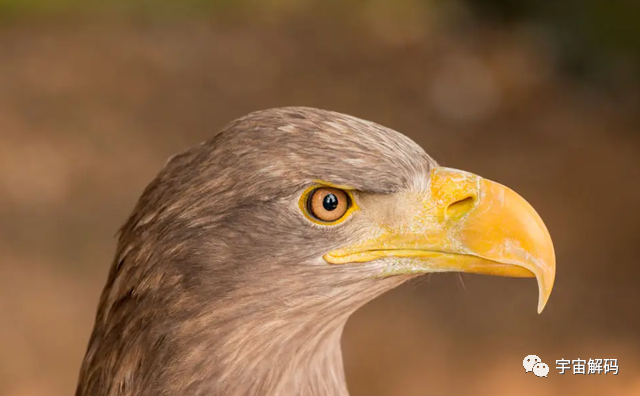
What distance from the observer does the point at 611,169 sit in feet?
19.6

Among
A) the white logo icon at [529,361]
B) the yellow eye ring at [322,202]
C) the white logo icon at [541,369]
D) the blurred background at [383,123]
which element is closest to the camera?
the yellow eye ring at [322,202]

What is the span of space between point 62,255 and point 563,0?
4767mm

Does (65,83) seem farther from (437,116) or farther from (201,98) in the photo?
(437,116)

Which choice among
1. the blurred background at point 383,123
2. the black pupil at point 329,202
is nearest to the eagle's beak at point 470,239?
the black pupil at point 329,202

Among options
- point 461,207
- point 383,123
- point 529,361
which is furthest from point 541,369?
point 461,207

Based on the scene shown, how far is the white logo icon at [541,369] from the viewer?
453cm

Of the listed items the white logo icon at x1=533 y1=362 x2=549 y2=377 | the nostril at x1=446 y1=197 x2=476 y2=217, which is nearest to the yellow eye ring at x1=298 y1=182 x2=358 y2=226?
the nostril at x1=446 y1=197 x2=476 y2=217

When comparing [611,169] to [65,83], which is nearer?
[611,169]

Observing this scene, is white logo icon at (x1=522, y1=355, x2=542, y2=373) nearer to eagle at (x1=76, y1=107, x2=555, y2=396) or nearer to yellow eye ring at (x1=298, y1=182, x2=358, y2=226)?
eagle at (x1=76, y1=107, x2=555, y2=396)

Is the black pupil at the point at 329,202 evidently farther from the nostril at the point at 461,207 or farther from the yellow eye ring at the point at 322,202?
the nostril at the point at 461,207

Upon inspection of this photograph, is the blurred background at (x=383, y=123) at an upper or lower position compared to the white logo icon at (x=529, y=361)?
upper

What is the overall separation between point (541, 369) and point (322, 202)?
3.21m

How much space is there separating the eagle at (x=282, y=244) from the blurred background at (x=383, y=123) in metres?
2.76

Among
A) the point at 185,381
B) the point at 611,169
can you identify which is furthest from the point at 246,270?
the point at 611,169
